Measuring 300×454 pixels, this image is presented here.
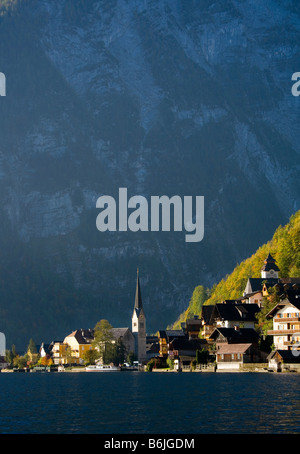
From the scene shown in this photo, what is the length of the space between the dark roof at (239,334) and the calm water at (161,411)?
1674 inches

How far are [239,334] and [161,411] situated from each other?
7142 cm

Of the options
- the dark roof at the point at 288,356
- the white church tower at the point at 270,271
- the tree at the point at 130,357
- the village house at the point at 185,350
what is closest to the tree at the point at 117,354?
the tree at the point at 130,357

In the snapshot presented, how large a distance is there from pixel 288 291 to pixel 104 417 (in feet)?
252

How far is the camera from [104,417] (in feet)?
191

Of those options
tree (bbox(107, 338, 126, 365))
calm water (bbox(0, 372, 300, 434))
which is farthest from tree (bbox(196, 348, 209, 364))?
tree (bbox(107, 338, 126, 365))

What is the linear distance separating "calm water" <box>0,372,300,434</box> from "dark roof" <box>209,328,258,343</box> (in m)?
42.5

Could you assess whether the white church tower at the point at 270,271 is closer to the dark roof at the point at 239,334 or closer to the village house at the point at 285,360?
the dark roof at the point at 239,334

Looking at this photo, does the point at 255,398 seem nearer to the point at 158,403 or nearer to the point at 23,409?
the point at 158,403

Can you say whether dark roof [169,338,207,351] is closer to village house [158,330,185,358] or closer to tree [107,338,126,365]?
village house [158,330,185,358]

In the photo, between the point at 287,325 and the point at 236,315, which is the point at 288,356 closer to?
the point at 287,325

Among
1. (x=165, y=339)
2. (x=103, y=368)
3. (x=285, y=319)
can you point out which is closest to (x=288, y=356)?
(x=285, y=319)

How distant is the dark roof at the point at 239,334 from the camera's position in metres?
130

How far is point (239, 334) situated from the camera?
132 m

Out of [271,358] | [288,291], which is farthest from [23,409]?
[288,291]
